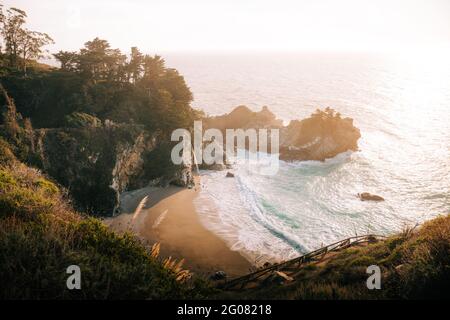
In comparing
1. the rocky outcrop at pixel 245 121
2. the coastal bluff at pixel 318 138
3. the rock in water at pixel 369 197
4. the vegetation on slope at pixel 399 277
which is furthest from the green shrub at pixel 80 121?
the rocky outcrop at pixel 245 121

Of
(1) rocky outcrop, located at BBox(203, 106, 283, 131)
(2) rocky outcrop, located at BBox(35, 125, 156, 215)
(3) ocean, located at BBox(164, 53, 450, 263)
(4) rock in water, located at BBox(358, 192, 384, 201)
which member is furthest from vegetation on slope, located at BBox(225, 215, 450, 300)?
(1) rocky outcrop, located at BBox(203, 106, 283, 131)

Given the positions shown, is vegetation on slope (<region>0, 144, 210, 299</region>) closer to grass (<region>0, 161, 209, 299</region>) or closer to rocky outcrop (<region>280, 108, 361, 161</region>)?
grass (<region>0, 161, 209, 299</region>)

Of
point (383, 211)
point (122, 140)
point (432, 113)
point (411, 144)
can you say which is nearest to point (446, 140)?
point (411, 144)

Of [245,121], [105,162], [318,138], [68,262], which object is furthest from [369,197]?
[245,121]

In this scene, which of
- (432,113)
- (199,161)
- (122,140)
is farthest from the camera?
(432,113)

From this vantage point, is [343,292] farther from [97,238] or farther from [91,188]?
[91,188]

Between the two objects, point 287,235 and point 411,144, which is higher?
point 411,144

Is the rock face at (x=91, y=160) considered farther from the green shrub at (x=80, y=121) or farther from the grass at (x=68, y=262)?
the grass at (x=68, y=262)

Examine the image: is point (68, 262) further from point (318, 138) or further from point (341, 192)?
point (318, 138)

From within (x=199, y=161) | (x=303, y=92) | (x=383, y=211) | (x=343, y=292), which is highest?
(x=303, y=92)
